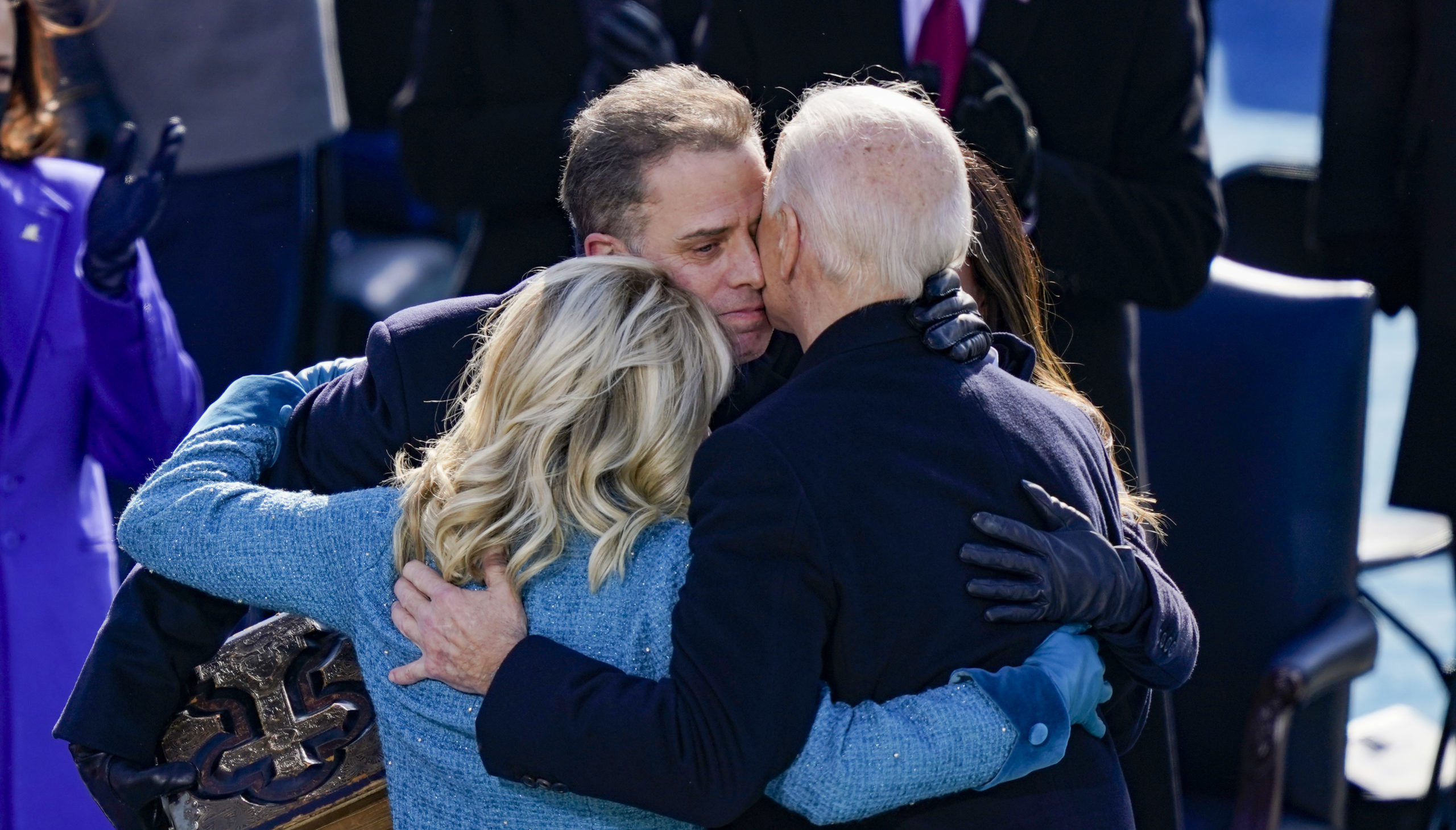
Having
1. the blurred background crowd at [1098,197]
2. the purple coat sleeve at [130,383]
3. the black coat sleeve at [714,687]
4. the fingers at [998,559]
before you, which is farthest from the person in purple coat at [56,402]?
the fingers at [998,559]

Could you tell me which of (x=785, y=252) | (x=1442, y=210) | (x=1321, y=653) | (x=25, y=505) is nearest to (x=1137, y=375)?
(x=1321, y=653)

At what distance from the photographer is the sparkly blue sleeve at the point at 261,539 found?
5.09 feet

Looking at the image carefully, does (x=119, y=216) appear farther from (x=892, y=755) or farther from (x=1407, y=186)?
(x=1407, y=186)

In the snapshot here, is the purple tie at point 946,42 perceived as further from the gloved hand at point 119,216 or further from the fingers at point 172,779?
the fingers at point 172,779

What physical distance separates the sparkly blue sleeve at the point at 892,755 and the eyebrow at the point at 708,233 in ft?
2.44

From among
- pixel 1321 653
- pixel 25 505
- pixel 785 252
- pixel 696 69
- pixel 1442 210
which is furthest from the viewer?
pixel 1442 210

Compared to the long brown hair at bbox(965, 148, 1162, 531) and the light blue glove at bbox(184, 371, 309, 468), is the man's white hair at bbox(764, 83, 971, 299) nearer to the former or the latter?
the long brown hair at bbox(965, 148, 1162, 531)

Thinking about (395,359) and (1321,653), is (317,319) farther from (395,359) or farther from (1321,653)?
(1321,653)

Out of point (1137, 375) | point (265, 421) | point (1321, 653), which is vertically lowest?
point (1321, 653)

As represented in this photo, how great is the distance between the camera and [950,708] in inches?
56.1

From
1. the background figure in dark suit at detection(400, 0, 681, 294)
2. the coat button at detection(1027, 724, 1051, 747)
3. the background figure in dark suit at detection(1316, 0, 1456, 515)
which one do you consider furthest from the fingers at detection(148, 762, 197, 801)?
the background figure in dark suit at detection(1316, 0, 1456, 515)

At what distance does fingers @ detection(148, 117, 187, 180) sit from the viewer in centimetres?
243

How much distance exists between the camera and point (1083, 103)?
8.62 feet

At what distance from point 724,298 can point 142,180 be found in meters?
1.07
